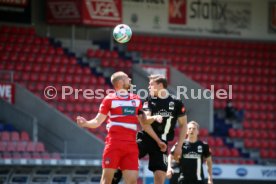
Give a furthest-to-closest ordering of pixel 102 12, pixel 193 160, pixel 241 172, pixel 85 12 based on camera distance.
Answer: pixel 102 12
pixel 85 12
pixel 241 172
pixel 193 160

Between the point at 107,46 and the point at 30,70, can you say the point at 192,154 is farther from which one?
the point at 107,46

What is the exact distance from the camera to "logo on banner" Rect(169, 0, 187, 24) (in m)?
29.2

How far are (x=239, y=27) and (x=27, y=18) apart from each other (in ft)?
26.3

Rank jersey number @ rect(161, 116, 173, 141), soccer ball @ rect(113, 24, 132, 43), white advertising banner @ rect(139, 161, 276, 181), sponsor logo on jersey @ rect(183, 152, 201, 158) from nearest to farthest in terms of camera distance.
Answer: jersey number @ rect(161, 116, 173, 141) < sponsor logo on jersey @ rect(183, 152, 201, 158) < soccer ball @ rect(113, 24, 132, 43) < white advertising banner @ rect(139, 161, 276, 181)

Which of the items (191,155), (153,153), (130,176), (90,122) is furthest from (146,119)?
(191,155)

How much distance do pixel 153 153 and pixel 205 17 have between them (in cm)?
1704

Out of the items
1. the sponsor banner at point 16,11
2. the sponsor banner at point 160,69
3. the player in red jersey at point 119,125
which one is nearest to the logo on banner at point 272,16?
A: the sponsor banner at point 160,69

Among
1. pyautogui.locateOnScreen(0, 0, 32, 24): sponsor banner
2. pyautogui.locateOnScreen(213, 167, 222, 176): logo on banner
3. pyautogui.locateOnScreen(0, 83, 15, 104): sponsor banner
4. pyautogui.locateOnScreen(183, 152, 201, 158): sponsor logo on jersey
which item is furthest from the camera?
pyautogui.locateOnScreen(0, 0, 32, 24): sponsor banner

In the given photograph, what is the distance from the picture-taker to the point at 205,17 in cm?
2986

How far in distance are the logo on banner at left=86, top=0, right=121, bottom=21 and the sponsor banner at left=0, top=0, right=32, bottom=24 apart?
6.31ft

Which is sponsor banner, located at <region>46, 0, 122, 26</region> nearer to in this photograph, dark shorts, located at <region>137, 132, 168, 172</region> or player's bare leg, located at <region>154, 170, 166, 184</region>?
dark shorts, located at <region>137, 132, 168, 172</region>

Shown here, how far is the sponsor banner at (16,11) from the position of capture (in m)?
26.0

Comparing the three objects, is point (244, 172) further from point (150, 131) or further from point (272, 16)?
point (150, 131)

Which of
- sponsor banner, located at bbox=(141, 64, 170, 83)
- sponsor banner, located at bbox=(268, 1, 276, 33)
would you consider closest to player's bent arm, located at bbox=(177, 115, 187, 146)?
sponsor banner, located at bbox=(141, 64, 170, 83)
